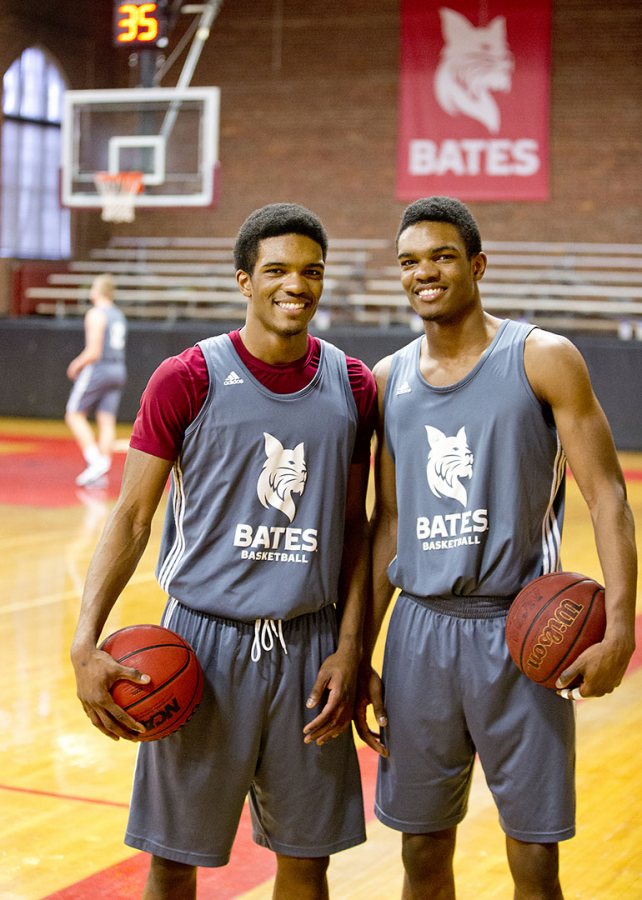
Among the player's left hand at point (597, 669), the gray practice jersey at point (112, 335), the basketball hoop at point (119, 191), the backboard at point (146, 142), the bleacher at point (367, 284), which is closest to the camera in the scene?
the player's left hand at point (597, 669)

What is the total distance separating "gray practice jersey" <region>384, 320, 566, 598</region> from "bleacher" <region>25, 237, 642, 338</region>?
40.6ft

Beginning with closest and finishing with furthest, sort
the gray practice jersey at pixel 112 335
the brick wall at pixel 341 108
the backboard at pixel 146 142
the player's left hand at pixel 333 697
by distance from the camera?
the player's left hand at pixel 333 697, the gray practice jersey at pixel 112 335, the backboard at pixel 146 142, the brick wall at pixel 341 108

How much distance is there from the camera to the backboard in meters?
14.3

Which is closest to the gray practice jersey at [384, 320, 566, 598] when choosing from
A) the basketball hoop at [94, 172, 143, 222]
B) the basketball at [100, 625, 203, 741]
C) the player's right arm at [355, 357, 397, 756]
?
the player's right arm at [355, 357, 397, 756]

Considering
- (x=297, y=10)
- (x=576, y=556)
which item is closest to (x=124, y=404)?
(x=297, y=10)

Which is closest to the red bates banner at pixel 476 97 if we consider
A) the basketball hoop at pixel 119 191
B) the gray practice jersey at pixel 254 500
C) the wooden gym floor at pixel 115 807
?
the basketball hoop at pixel 119 191

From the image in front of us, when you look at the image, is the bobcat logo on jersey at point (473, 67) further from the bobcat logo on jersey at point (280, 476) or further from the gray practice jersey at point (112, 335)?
the bobcat logo on jersey at point (280, 476)

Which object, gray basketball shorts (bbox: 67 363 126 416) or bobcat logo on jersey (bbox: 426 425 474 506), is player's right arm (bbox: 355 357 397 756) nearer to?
bobcat logo on jersey (bbox: 426 425 474 506)

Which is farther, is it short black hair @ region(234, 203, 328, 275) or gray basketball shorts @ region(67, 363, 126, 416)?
gray basketball shorts @ region(67, 363, 126, 416)

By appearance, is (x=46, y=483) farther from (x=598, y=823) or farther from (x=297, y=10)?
(x=297, y=10)

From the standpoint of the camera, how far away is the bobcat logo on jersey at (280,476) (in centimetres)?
256

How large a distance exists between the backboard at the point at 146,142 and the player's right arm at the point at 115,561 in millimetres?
12229

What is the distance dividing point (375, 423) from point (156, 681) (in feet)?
2.49

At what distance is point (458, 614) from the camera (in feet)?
8.59
